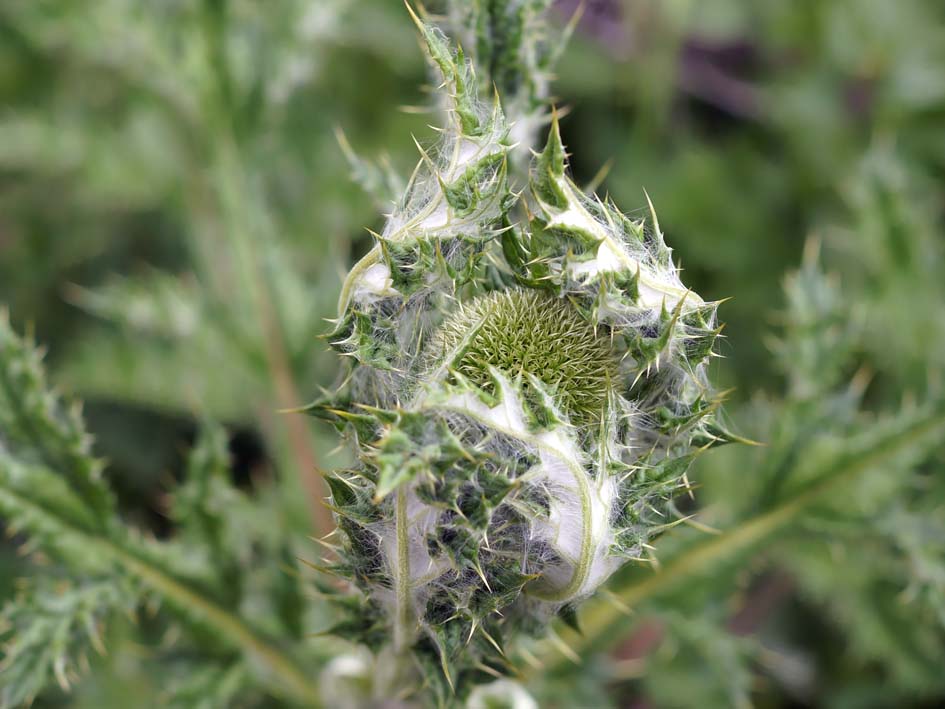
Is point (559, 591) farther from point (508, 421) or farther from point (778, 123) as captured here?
point (778, 123)

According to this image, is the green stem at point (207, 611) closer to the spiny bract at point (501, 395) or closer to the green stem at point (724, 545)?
the green stem at point (724, 545)

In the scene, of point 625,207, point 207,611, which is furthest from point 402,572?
point 625,207

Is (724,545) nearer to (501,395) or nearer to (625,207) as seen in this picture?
(501,395)

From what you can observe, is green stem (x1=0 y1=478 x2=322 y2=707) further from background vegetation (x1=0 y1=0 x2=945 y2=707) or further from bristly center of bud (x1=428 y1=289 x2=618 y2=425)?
bristly center of bud (x1=428 y1=289 x2=618 y2=425)

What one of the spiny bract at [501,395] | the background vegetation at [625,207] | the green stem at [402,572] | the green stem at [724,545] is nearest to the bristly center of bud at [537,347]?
the spiny bract at [501,395]

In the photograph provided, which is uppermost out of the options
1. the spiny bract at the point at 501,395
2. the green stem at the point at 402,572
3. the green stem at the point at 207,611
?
the spiny bract at the point at 501,395

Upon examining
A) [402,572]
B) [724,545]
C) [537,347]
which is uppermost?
[537,347]

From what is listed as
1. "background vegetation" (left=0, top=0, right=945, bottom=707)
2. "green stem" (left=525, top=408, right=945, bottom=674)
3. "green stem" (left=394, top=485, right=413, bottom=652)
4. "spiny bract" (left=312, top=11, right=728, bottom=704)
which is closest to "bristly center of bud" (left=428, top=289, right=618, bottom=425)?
"spiny bract" (left=312, top=11, right=728, bottom=704)

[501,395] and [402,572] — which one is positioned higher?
[501,395]
